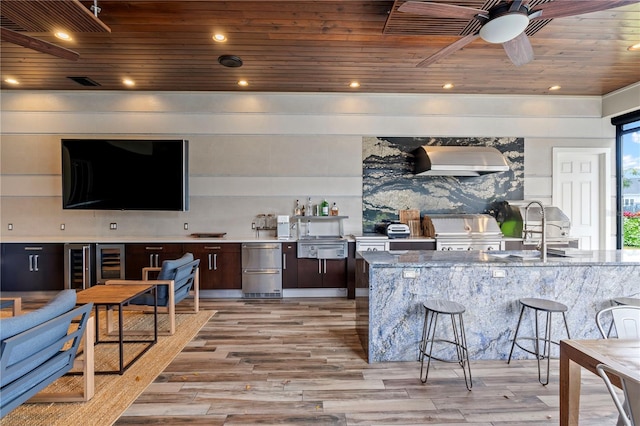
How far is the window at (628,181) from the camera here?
16.8 feet

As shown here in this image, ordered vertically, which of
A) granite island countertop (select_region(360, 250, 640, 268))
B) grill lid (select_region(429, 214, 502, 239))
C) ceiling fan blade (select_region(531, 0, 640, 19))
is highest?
ceiling fan blade (select_region(531, 0, 640, 19))

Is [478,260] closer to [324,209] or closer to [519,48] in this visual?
[519,48]

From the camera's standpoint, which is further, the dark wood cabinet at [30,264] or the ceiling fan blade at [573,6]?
the dark wood cabinet at [30,264]

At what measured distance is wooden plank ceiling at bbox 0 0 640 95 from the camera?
2.88 m

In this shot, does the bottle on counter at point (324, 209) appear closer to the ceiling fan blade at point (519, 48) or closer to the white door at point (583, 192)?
the ceiling fan blade at point (519, 48)

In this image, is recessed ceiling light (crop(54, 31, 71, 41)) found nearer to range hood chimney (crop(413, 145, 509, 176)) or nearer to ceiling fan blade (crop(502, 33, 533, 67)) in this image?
ceiling fan blade (crop(502, 33, 533, 67))

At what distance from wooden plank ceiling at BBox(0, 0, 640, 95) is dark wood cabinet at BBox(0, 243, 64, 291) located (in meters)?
2.48

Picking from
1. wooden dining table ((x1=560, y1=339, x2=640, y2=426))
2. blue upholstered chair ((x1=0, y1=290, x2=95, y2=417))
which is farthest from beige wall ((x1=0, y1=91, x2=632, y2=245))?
wooden dining table ((x1=560, y1=339, x2=640, y2=426))

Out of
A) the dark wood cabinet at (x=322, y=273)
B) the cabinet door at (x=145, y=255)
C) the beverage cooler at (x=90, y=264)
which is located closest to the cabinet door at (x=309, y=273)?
the dark wood cabinet at (x=322, y=273)

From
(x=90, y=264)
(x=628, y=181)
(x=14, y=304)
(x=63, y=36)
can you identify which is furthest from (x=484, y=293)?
(x=90, y=264)

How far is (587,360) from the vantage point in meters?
1.44

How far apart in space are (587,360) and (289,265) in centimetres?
373

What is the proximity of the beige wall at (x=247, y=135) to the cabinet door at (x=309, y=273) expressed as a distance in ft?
3.13

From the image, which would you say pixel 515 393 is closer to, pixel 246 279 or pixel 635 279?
pixel 635 279
